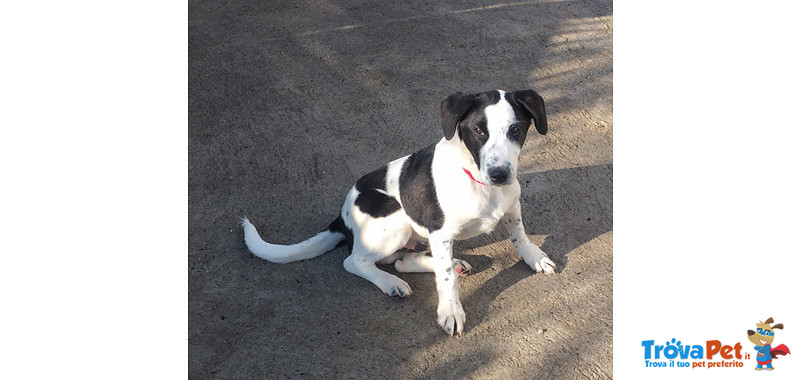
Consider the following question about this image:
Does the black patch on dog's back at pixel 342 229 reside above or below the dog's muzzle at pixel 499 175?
below

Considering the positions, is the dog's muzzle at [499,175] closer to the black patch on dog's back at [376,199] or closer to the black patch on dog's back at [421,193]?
the black patch on dog's back at [421,193]

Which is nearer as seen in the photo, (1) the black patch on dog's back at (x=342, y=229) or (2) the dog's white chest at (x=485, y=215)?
(2) the dog's white chest at (x=485, y=215)

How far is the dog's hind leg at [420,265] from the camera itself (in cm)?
486

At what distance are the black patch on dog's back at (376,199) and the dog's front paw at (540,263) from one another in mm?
1018

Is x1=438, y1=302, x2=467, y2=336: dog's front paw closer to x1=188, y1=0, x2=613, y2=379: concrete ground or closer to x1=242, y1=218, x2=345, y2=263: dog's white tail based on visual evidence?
x1=188, y1=0, x2=613, y2=379: concrete ground

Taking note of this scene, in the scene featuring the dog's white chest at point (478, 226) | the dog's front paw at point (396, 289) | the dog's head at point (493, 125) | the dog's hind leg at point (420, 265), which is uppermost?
the dog's head at point (493, 125)

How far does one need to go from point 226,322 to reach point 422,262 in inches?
53.3

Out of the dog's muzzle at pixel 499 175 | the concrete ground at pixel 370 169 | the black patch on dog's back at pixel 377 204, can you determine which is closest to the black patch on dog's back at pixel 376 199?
the black patch on dog's back at pixel 377 204

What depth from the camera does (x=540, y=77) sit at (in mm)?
6953

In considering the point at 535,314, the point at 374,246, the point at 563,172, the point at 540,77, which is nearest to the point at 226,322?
the point at 374,246

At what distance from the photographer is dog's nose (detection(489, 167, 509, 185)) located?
386cm

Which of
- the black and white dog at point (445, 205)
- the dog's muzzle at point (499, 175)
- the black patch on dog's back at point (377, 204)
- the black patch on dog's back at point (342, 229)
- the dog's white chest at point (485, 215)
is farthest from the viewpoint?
the black patch on dog's back at point (342, 229)

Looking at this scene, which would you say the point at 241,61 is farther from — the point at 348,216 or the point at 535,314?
the point at 535,314
